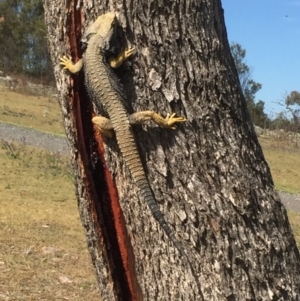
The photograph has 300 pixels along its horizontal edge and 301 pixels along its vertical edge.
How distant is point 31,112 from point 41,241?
15649 mm

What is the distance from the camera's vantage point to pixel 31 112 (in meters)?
22.0

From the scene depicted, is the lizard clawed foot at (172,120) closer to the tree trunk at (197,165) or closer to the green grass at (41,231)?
the tree trunk at (197,165)

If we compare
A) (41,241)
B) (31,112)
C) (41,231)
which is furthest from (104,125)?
(31,112)

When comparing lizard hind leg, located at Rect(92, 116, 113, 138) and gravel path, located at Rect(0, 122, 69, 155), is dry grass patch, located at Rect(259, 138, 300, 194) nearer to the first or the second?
gravel path, located at Rect(0, 122, 69, 155)

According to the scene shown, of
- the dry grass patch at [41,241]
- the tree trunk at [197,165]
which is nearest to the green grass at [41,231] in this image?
the dry grass patch at [41,241]

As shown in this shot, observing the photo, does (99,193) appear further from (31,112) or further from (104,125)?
(31,112)

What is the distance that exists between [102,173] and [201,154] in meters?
0.51

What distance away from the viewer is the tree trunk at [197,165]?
2.70 m

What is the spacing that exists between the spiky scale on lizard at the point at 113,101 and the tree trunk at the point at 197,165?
0.04 meters

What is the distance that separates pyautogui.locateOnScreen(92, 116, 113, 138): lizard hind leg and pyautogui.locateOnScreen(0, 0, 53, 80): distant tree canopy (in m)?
36.5

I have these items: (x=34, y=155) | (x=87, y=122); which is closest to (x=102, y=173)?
(x=87, y=122)

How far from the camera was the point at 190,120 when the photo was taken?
273cm

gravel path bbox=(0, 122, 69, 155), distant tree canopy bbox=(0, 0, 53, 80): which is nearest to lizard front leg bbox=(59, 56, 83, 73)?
gravel path bbox=(0, 122, 69, 155)

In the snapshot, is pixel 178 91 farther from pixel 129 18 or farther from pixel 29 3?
pixel 29 3
